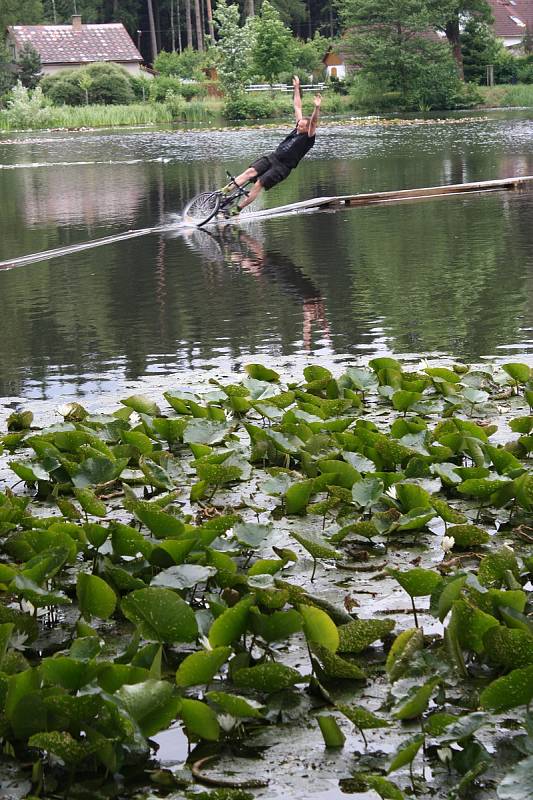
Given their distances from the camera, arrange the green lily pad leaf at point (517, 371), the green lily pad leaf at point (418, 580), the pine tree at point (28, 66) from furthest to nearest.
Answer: the pine tree at point (28, 66)
the green lily pad leaf at point (517, 371)
the green lily pad leaf at point (418, 580)

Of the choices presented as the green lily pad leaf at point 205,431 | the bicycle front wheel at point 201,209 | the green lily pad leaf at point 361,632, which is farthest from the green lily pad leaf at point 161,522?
the bicycle front wheel at point 201,209

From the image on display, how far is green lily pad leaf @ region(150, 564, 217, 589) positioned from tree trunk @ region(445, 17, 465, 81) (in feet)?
208

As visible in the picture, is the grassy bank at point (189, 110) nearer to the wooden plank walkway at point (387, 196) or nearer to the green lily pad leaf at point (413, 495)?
the wooden plank walkway at point (387, 196)

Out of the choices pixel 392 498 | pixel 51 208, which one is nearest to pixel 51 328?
pixel 392 498

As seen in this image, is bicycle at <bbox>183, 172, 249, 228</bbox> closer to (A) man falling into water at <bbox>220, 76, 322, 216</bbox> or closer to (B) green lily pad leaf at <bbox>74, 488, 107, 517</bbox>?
(A) man falling into water at <bbox>220, 76, 322, 216</bbox>

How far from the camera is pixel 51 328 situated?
1036 cm

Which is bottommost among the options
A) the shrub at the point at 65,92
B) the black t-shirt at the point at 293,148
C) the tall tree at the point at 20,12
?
the black t-shirt at the point at 293,148

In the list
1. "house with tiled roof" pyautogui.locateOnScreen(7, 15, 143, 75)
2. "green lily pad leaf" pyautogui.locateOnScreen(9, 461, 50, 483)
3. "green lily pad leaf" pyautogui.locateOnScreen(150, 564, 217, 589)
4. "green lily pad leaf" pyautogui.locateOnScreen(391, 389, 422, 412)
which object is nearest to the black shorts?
"green lily pad leaf" pyautogui.locateOnScreen(391, 389, 422, 412)

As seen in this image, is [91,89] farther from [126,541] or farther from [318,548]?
[318,548]

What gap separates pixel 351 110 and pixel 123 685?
58655mm

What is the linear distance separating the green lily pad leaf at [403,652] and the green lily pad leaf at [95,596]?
877 millimetres

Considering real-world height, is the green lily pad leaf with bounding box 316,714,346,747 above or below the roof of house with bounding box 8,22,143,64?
below

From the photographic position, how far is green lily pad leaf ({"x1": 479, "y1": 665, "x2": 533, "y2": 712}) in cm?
295

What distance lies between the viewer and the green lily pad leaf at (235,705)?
2.99 meters
